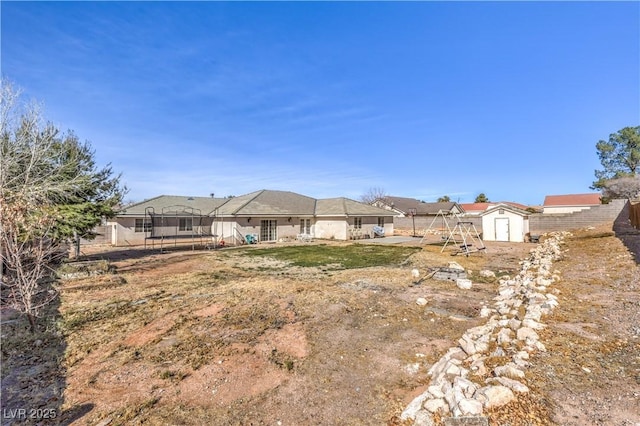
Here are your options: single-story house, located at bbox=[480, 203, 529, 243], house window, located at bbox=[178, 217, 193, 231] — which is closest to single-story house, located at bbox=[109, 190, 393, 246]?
house window, located at bbox=[178, 217, 193, 231]

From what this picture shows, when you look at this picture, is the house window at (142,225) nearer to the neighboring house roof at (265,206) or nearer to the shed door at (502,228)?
the neighboring house roof at (265,206)

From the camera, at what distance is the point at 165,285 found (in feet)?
32.4

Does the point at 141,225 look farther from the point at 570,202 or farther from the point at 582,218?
the point at 570,202

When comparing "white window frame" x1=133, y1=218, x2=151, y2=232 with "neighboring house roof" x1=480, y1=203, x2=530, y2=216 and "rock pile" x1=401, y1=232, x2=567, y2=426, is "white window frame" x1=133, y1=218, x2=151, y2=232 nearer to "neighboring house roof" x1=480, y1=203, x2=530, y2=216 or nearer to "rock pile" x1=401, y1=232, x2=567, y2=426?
"rock pile" x1=401, y1=232, x2=567, y2=426

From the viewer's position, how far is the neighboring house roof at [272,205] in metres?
24.4

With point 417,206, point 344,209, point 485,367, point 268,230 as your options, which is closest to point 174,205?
point 268,230

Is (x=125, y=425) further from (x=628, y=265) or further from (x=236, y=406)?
(x=628, y=265)

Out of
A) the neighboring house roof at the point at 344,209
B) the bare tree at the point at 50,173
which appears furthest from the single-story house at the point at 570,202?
the bare tree at the point at 50,173

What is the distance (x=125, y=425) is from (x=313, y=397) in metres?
2.18

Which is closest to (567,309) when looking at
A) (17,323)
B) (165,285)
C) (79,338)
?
(79,338)

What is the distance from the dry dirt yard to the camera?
3469mm

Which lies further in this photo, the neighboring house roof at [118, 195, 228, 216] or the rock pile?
the neighboring house roof at [118, 195, 228, 216]

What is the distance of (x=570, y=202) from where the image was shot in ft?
144

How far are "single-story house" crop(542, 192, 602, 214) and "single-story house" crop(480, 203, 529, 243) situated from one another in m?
29.6
